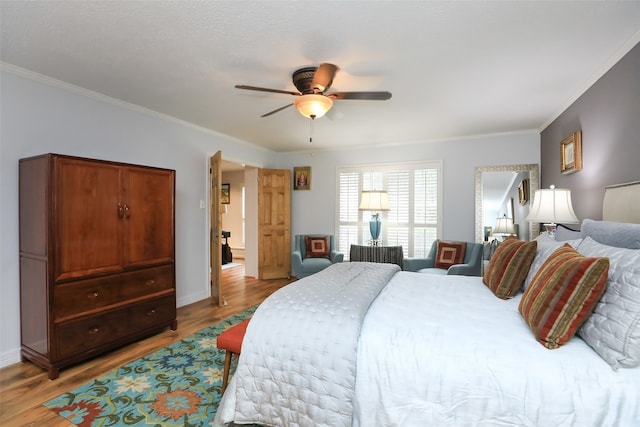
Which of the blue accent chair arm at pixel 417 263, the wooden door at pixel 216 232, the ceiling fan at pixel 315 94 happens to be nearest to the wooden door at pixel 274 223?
the wooden door at pixel 216 232

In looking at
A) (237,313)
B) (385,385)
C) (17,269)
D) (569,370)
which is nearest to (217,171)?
(237,313)

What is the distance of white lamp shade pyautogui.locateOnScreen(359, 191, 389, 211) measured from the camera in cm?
499

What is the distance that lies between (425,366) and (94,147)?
11.6ft

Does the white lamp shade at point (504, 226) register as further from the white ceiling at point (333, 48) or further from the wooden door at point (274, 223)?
the wooden door at point (274, 223)

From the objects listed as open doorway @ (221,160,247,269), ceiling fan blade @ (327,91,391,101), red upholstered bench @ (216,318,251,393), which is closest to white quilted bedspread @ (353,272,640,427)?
red upholstered bench @ (216,318,251,393)

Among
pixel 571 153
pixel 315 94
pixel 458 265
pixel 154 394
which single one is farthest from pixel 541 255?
pixel 154 394

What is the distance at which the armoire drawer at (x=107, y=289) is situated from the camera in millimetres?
2422

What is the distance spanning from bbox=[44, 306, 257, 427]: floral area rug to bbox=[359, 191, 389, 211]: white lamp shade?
3.11 meters

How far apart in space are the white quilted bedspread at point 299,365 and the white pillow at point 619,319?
977mm

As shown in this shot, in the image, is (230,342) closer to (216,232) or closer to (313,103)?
(313,103)

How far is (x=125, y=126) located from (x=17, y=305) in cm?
196

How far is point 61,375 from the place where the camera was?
2.40m

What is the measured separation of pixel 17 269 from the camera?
2.62 m

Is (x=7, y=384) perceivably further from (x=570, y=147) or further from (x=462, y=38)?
(x=570, y=147)
